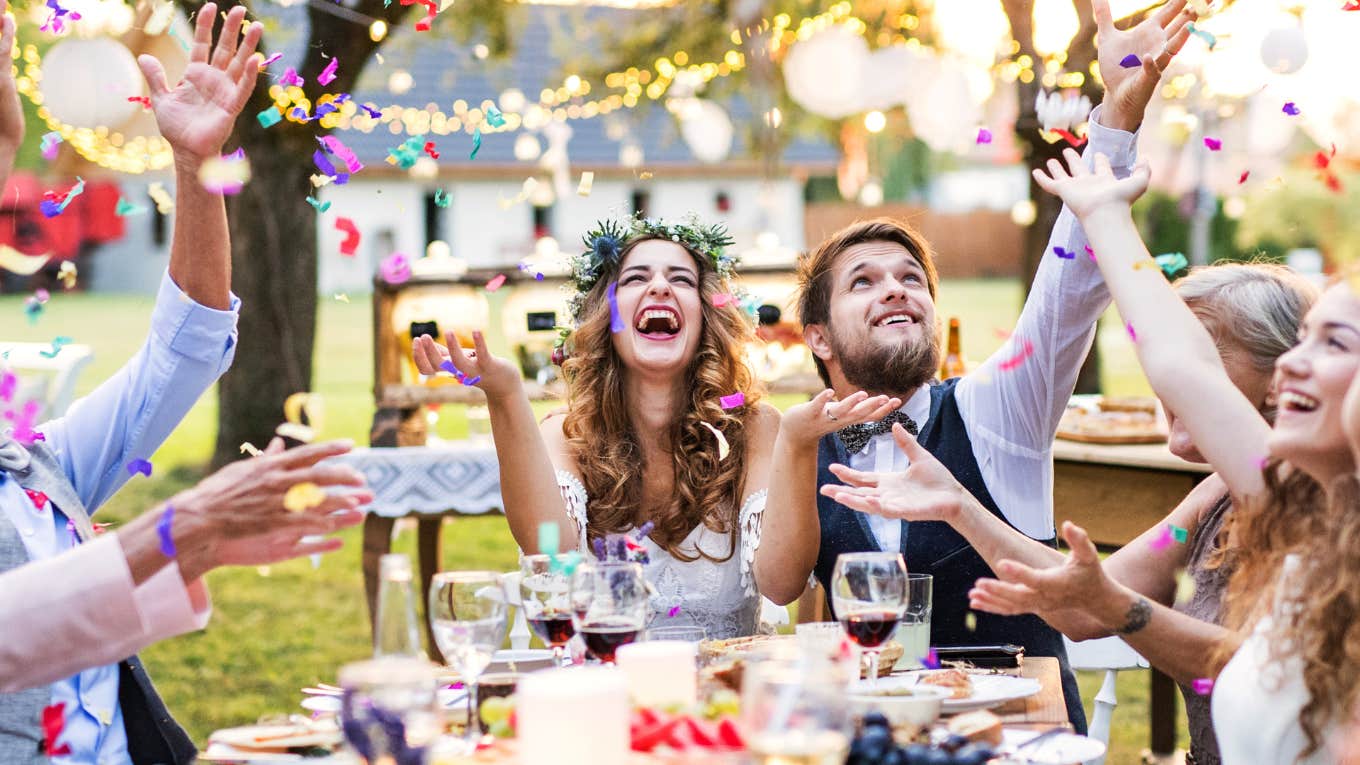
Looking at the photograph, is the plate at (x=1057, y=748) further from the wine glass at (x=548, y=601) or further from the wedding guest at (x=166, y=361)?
the wedding guest at (x=166, y=361)

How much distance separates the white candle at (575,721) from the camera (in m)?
1.55

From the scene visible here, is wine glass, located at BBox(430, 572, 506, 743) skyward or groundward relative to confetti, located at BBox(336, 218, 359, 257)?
groundward

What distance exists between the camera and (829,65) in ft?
27.1

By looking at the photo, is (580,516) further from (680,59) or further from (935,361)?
(680,59)

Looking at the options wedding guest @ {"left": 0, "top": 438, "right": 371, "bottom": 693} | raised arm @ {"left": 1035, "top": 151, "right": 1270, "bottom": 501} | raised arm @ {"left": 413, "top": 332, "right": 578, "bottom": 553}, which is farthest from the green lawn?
wedding guest @ {"left": 0, "top": 438, "right": 371, "bottom": 693}

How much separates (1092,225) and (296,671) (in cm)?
465

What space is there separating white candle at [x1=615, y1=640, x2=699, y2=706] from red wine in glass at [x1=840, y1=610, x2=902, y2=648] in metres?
0.33

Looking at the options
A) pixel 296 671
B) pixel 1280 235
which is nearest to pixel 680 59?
pixel 296 671

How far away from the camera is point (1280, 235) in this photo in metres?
18.8

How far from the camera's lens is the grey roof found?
1038cm

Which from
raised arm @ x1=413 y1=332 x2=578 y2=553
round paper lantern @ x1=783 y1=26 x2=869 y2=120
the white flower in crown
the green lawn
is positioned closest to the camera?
raised arm @ x1=413 y1=332 x2=578 y2=553

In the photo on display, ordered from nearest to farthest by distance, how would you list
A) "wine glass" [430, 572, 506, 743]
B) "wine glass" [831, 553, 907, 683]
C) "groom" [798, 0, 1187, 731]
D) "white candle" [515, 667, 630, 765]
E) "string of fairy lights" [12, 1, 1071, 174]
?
"white candle" [515, 667, 630, 765] < "wine glass" [430, 572, 506, 743] < "wine glass" [831, 553, 907, 683] < "groom" [798, 0, 1187, 731] < "string of fairy lights" [12, 1, 1071, 174]

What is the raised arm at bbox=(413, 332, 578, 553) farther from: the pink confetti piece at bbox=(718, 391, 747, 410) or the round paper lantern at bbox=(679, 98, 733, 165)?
the round paper lantern at bbox=(679, 98, 733, 165)

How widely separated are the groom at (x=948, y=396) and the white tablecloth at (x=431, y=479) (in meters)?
2.17
